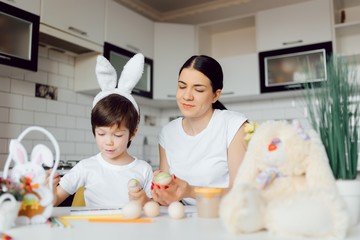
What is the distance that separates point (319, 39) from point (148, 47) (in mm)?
1609

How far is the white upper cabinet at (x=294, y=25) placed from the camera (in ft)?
10.5

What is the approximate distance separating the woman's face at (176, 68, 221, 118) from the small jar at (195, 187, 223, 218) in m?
0.68

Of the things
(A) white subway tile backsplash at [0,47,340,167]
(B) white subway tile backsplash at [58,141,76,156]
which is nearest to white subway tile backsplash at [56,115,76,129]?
(A) white subway tile backsplash at [0,47,340,167]

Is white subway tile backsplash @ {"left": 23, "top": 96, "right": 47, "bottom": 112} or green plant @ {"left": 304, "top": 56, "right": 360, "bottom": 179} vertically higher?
white subway tile backsplash @ {"left": 23, "top": 96, "right": 47, "bottom": 112}

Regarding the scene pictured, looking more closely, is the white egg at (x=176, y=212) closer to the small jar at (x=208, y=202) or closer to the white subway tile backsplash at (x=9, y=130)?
the small jar at (x=208, y=202)

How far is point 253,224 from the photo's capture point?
26.6 inches

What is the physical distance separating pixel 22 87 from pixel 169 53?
1.54 meters

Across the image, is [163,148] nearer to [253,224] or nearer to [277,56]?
[253,224]

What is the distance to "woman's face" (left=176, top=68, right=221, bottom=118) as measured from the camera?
1540 millimetres

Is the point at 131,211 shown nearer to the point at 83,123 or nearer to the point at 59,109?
the point at 59,109

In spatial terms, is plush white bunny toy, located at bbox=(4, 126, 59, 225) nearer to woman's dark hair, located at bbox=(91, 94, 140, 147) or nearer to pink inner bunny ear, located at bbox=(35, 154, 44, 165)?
pink inner bunny ear, located at bbox=(35, 154, 44, 165)

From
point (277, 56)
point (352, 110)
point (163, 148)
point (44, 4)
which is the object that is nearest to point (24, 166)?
point (352, 110)

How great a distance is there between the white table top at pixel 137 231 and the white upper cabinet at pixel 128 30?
8.33 feet

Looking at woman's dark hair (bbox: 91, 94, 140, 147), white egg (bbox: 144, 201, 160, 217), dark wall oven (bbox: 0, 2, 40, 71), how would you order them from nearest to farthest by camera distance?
1. white egg (bbox: 144, 201, 160, 217)
2. woman's dark hair (bbox: 91, 94, 140, 147)
3. dark wall oven (bbox: 0, 2, 40, 71)
